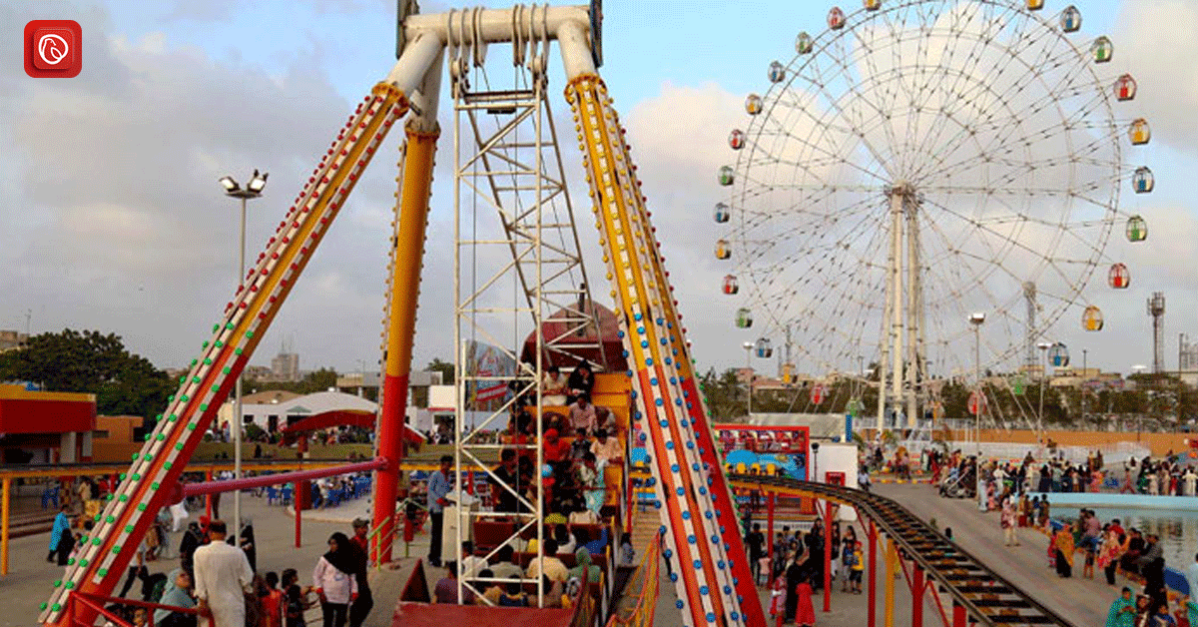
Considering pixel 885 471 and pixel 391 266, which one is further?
pixel 885 471

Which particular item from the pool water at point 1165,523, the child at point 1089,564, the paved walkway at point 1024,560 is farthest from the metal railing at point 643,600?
the pool water at point 1165,523

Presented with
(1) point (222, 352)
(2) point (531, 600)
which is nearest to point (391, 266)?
(1) point (222, 352)

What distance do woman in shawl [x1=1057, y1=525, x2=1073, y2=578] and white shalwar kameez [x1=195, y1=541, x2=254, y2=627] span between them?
57.4 ft

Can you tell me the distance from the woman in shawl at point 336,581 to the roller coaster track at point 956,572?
21.6 ft

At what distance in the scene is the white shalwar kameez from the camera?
8.42m

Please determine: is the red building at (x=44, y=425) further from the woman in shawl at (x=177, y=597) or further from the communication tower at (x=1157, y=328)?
the communication tower at (x=1157, y=328)

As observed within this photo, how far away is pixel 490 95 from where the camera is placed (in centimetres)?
1352

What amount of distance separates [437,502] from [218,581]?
9.52 meters

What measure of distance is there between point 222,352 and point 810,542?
41.1ft

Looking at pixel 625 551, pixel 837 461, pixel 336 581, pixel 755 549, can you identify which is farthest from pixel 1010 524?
pixel 336 581

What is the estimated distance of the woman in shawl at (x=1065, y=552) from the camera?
67.5 feet

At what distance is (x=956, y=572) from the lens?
37.0ft

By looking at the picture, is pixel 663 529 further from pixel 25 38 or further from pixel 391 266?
pixel 25 38

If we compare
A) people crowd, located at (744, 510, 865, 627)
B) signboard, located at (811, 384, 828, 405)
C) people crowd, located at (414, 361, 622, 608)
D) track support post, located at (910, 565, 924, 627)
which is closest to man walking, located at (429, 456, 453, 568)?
people crowd, located at (414, 361, 622, 608)
